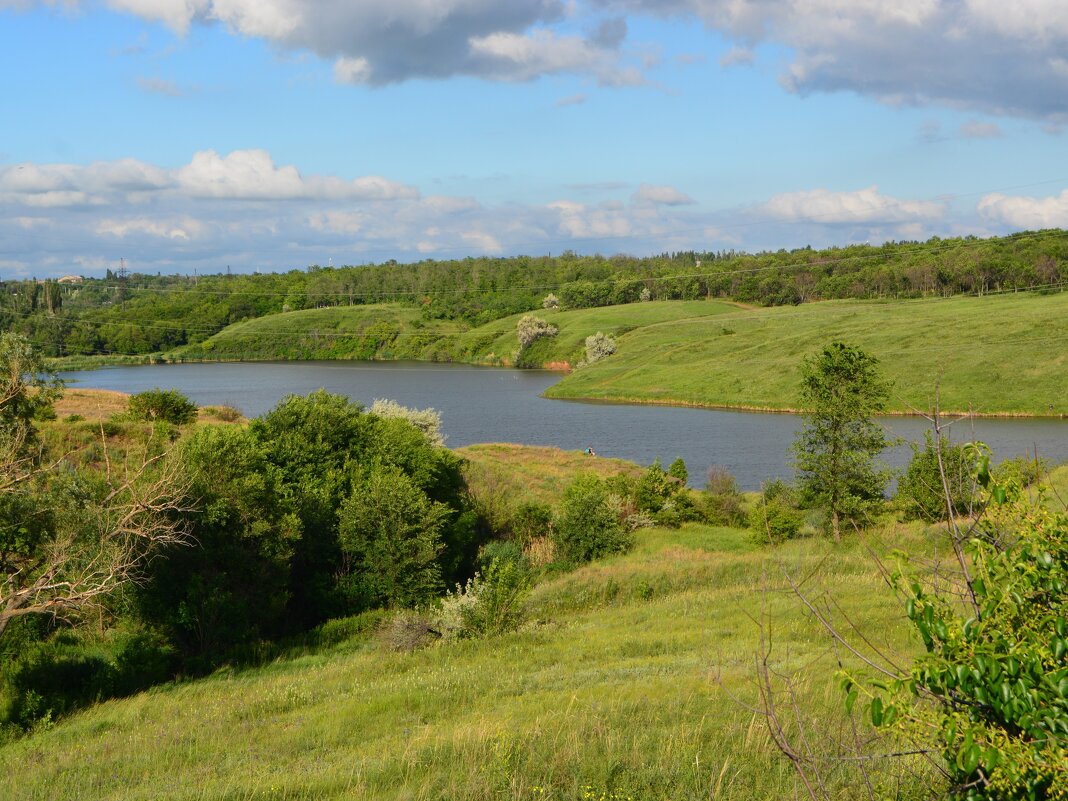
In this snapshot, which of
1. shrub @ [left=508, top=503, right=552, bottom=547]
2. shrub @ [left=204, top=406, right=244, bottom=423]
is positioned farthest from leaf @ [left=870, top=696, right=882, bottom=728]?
shrub @ [left=204, top=406, right=244, bottom=423]

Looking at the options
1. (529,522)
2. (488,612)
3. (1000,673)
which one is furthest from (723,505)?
(1000,673)

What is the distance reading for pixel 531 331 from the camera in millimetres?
150000

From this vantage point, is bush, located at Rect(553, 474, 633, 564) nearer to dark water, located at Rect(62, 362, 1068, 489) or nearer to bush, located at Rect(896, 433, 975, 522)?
dark water, located at Rect(62, 362, 1068, 489)

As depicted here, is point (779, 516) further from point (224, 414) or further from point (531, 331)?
point (531, 331)

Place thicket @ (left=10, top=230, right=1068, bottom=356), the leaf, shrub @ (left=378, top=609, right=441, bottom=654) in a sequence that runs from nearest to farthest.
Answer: the leaf → shrub @ (left=378, top=609, right=441, bottom=654) → thicket @ (left=10, top=230, right=1068, bottom=356)

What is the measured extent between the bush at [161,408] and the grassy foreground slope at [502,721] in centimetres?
2283

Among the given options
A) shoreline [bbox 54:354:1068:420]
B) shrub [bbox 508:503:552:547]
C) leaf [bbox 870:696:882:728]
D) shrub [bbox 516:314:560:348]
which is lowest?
shrub [bbox 508:503:552:547]

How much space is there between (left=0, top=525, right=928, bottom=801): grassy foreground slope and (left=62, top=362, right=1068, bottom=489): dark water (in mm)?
17911

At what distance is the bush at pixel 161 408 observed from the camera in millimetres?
40031

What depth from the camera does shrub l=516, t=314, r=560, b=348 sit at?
150 meters

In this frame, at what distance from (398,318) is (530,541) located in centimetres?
15557

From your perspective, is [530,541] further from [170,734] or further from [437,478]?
[170,734]

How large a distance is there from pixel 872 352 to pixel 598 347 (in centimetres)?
4697

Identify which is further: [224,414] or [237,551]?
[224,414]
